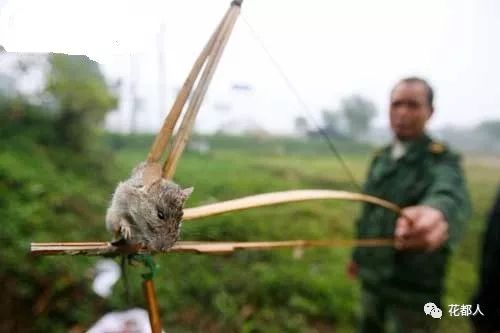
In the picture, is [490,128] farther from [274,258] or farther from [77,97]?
[77,97]

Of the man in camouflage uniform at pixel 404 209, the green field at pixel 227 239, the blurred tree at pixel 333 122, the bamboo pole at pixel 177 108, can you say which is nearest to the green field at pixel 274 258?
the green field at pixel 227 239

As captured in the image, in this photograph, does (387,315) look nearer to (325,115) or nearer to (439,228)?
(439,228)

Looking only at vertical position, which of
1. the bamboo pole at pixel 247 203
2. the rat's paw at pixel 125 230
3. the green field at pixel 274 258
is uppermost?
the green field at pixel 274 258

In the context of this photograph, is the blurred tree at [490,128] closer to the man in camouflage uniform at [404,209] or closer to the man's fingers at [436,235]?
the man in camouflage uniform at [404,209]

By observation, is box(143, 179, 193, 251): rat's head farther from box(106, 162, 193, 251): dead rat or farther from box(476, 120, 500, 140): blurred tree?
box(476, 120, 500, 140): blurred tree

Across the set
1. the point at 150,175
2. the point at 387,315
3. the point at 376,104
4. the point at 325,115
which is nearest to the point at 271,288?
the point at 387,315

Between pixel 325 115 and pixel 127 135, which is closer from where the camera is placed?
pixel 325 115
